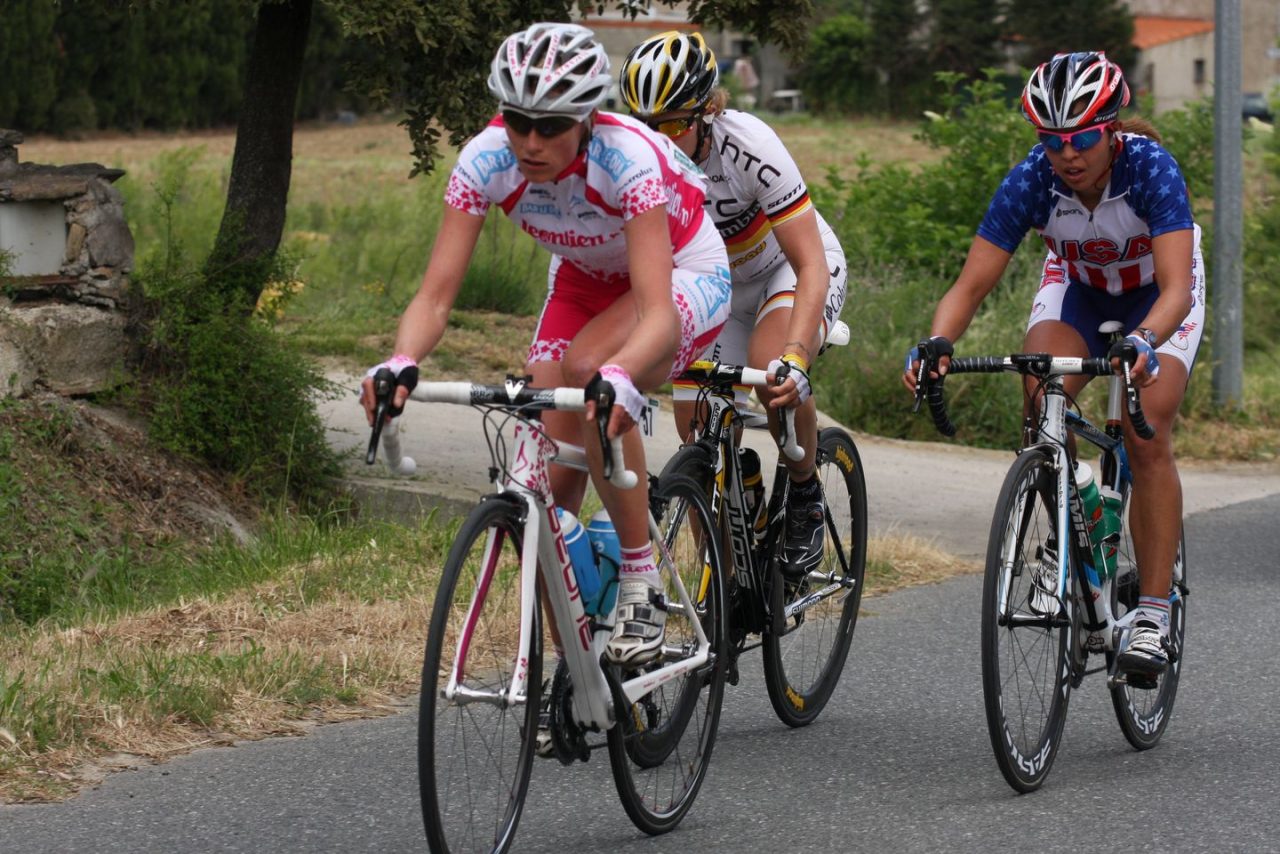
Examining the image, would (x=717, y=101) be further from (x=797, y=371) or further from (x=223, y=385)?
(x=223, y=385)

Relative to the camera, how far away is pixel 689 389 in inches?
218

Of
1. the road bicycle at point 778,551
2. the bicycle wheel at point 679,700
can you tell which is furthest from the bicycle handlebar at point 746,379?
the bicycle wheel at point 679,700

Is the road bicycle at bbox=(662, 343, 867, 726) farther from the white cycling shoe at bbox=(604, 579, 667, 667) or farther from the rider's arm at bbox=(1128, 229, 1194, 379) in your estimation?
the rider's arm at bbox=(1128, 229, 1194, 379)

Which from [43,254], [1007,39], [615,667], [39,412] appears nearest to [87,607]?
[39,412]

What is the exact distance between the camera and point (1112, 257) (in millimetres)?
5496

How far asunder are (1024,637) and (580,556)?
1.43 m

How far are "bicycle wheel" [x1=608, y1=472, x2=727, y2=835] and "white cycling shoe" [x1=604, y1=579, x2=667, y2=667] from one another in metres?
0.08

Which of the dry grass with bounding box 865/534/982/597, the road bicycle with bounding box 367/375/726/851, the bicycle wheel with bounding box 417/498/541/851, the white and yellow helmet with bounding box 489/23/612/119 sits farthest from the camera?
the dry grass with bounding box 865/534/982/597

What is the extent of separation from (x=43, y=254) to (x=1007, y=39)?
63769mm

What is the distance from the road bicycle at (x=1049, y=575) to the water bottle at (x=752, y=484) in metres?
0.64

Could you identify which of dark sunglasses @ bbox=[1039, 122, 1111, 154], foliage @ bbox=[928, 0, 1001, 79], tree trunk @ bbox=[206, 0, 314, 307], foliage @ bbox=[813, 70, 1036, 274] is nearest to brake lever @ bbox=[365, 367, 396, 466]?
dark sunglasses @ bbox=[1039, 122, 1111, 154]

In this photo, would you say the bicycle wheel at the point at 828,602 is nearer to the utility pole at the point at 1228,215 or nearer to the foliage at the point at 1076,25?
A: the utility pole at the point at 1228,215

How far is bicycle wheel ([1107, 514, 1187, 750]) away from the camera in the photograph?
550 cm

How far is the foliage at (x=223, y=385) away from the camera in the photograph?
9250 mm
